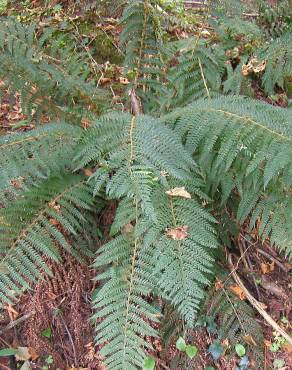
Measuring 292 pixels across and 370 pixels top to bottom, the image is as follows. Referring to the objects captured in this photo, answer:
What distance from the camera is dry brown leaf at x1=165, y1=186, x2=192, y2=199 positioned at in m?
2.07

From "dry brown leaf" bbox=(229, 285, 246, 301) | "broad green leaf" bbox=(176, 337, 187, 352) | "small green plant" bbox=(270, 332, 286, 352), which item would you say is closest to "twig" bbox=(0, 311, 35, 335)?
"broad green leaf" bbox=(176, 337, 187, 352)

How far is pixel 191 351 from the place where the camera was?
88.2 inches

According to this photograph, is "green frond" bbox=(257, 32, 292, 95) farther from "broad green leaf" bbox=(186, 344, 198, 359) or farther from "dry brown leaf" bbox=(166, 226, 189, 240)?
"broad green leaf" bbox=(186, 344, 198, 359)

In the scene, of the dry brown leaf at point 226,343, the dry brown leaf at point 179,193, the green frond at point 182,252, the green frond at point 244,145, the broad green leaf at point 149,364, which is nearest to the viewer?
the green frond at point 182,252

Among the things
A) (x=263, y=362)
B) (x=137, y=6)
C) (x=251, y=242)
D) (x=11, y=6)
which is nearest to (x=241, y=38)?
(x=137, y=6)

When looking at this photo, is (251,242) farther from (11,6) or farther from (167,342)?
(11,6)

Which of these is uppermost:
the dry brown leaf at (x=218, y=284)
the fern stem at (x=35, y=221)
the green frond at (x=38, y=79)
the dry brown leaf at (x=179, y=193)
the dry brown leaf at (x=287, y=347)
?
the green frond at (x=38, y=79)

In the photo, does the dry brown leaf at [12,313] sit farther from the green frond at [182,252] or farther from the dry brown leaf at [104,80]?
the dry brown leaf at [104,80]

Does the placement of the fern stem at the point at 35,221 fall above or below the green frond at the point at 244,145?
below

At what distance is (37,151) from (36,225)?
33cm

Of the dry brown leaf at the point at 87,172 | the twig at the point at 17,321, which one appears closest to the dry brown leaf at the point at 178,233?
the dry brown leaf at the point at 87,172

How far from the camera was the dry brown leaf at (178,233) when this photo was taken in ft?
6.48

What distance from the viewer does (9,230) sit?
2.10m

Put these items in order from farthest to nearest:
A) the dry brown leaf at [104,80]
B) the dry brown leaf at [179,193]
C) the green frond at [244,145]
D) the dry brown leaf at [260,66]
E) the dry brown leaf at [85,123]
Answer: the dry brown leaf at [104,80], the dry brown leaf at [260,66], the dry brown leaf at [85,123], the dry brown leaf at [179,193], the green frond at [244,145]
